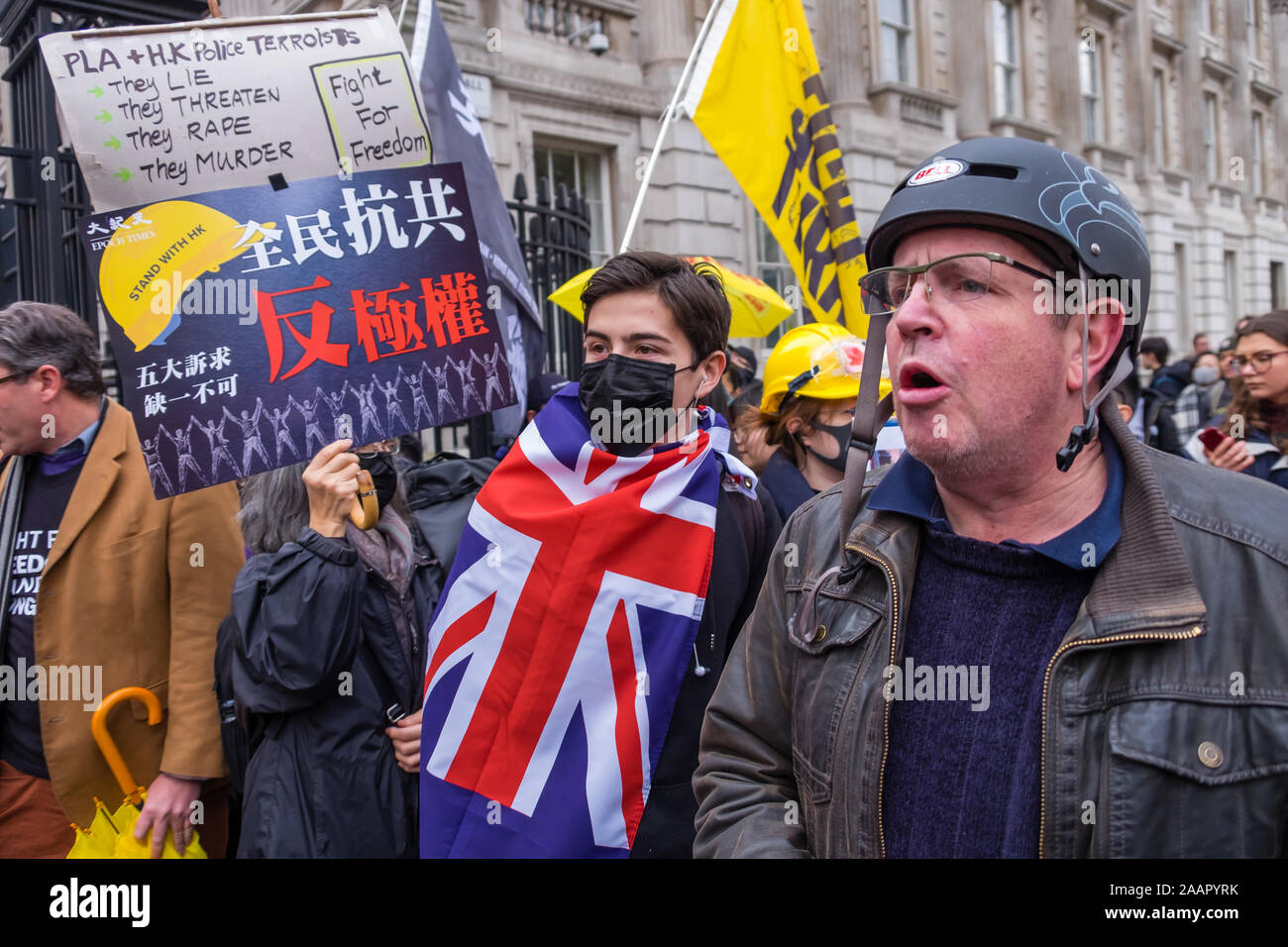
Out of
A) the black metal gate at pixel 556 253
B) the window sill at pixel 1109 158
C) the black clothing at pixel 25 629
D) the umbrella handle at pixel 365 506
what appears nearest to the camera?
the umbrella handle at pixel 365 506

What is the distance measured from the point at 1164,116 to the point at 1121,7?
11.9 ft

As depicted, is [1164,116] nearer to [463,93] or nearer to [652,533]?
[463,93]

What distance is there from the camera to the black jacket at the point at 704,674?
2.40 m

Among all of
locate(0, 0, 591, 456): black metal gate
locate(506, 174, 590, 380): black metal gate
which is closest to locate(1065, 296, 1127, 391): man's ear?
locate(0, 0, 591, 456): black metal gate

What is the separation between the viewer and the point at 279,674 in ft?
8.74

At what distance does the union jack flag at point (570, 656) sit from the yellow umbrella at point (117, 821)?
97 cm

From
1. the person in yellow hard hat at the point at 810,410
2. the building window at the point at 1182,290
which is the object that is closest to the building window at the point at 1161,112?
the building window at the point at 1182,290

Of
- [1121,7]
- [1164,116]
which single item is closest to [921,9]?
[1121,7]

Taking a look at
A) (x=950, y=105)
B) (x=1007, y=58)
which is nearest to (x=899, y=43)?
(x=950, y=105)

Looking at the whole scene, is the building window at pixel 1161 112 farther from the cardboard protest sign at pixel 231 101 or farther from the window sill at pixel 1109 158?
the cardboard protest sign at pixel 231 101

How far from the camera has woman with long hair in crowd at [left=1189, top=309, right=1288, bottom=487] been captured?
423 cm

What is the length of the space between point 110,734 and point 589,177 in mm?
10820

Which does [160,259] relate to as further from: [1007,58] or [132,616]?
[1007,58]

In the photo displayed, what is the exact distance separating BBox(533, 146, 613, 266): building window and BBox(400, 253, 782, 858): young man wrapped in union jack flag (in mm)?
10008
